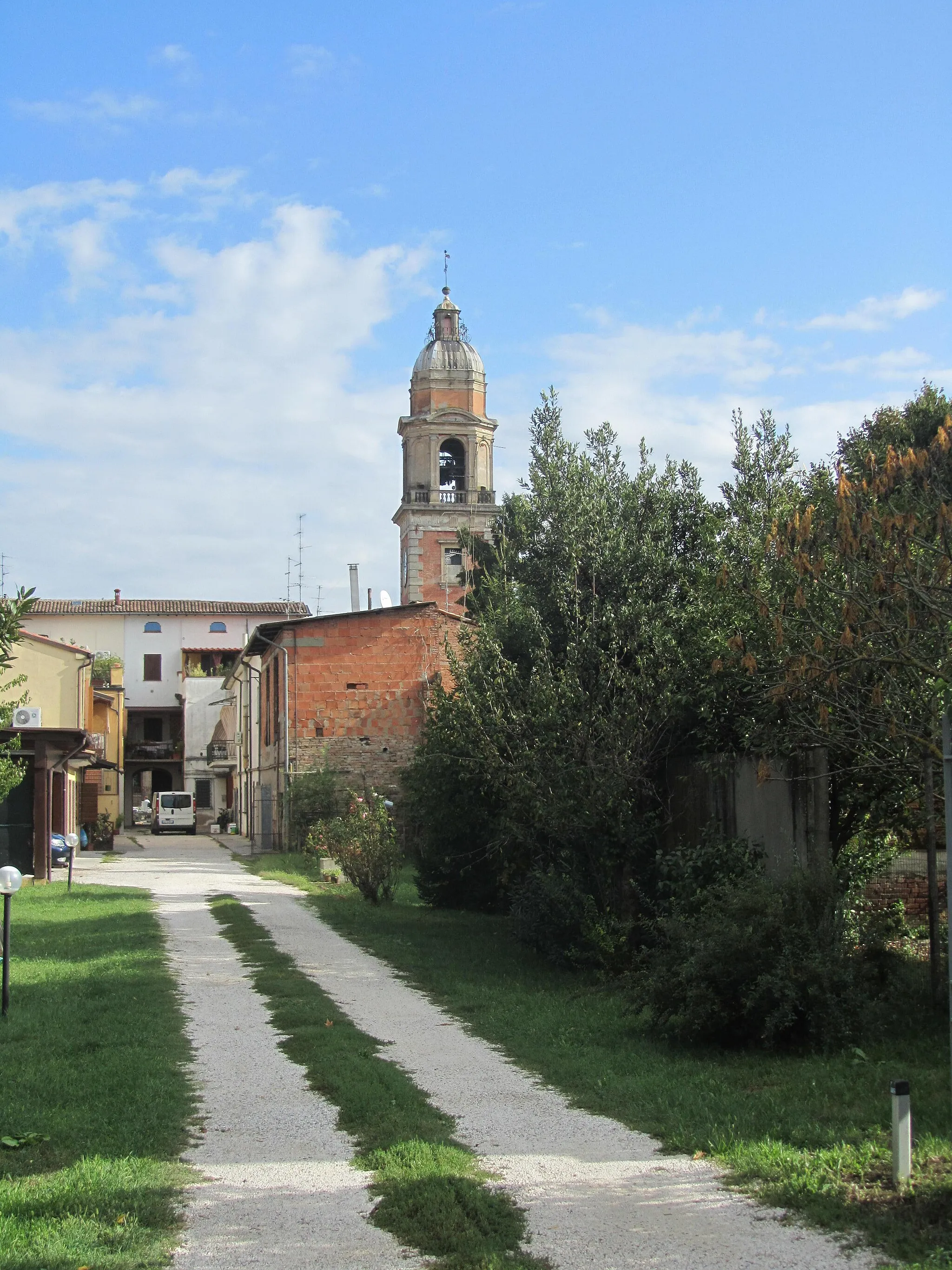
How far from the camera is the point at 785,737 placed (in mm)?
10297

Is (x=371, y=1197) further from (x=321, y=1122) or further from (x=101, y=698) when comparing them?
(x=101, y=698)

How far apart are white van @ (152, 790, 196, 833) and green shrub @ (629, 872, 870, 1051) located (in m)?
44.9

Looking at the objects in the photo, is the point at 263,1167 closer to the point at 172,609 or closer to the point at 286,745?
the point at 286,745

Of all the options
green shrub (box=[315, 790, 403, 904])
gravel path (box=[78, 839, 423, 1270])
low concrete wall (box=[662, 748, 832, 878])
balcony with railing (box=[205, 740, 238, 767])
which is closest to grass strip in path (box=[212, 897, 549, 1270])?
gravel path (box=[78, 839, 423, 1270])

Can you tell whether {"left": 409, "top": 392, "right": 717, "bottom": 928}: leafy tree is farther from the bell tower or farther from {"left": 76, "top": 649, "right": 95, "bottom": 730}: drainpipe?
the bell tower

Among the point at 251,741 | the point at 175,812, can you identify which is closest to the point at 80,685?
the point at 251,741

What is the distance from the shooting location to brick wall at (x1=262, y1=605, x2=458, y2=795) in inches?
1258

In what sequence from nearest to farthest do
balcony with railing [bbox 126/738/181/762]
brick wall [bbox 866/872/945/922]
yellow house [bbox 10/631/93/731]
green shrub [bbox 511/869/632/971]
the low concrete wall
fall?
the low concrete wall → brick wall [bbox 866/872/945/922] → green shrub [bbox 511/869/632/971] → yellow house [bbox 10/631/93/731] → balcony with railing [bbox 126/738/181/762]

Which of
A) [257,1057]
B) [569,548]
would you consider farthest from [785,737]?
[257,1057]

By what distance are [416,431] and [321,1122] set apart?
44955 mm

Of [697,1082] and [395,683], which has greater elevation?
[395,683]

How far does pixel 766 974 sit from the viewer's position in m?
8.51

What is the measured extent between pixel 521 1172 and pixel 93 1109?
8.78ft

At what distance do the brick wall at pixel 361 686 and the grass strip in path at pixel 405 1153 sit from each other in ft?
68.5
